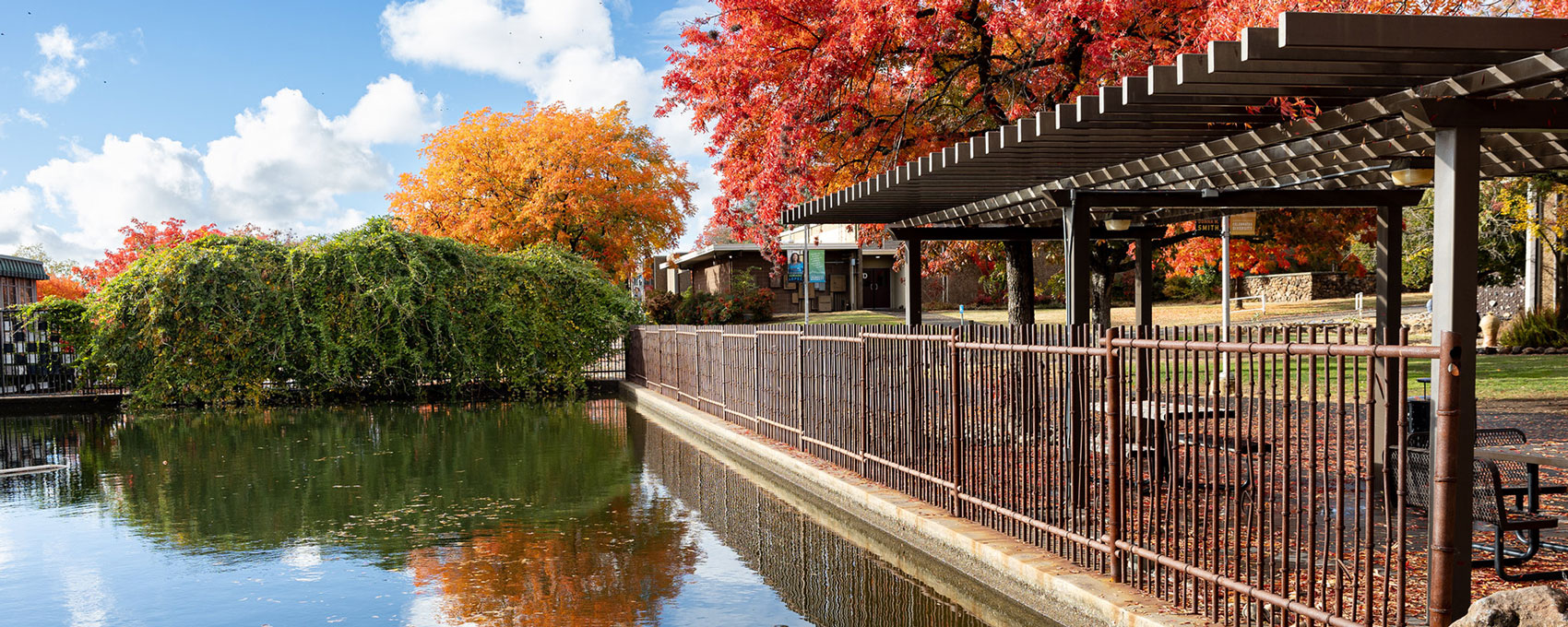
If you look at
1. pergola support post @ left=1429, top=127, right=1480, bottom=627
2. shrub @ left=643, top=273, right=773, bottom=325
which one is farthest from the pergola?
shrub @ left=643, top=273, right=773, bottom=325

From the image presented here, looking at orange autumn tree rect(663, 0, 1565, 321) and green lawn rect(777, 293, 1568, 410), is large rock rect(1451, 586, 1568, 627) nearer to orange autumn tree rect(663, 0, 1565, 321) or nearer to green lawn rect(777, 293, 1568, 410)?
green lawn rect(777, 293, 1568, 410)

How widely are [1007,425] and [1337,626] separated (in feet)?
9.88

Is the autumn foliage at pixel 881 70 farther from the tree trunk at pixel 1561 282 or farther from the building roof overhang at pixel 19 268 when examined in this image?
the building roof overhang at pixel 19 268

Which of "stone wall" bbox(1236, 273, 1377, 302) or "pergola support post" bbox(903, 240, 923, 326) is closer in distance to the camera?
"pergola support post" bbox(903, 240, 923, 326)

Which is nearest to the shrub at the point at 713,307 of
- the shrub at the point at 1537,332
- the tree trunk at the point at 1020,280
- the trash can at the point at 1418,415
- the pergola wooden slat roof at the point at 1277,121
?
the shrub at the point at 1537,332

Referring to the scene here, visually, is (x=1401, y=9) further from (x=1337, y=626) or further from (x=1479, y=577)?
(x=1337, y=626)

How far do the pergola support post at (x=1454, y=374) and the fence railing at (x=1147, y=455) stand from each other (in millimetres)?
40

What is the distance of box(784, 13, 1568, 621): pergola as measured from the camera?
4.51 m

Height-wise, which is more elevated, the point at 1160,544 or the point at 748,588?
the point at 1160,544

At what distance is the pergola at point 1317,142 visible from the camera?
4.51 m

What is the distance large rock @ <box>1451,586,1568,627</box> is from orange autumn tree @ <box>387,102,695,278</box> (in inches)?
1377

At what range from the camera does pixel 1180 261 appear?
23.1m

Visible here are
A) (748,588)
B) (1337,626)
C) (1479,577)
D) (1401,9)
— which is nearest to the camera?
(1337,626)

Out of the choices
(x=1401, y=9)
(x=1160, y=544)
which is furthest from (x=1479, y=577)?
(x=1401, y=9)
